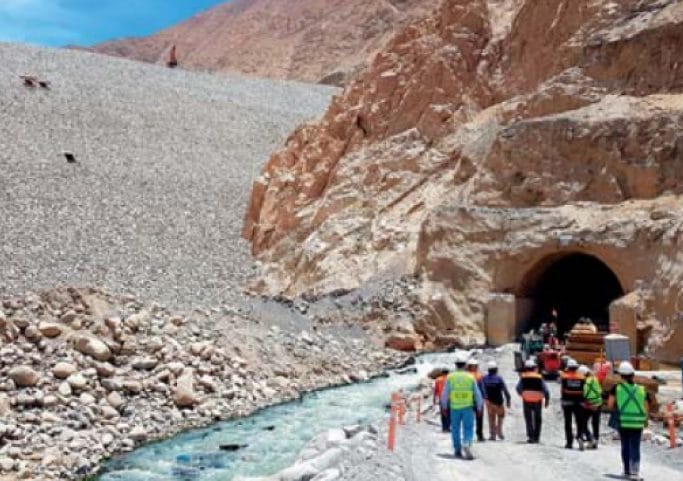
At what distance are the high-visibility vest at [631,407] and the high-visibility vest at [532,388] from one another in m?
2.37

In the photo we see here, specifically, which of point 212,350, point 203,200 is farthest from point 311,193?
point 212,350

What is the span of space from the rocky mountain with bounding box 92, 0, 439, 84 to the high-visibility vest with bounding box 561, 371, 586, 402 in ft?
241

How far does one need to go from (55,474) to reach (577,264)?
2262 centimetres

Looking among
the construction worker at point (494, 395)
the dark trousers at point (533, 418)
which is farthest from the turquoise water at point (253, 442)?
the dark trousers at point (533, 418)

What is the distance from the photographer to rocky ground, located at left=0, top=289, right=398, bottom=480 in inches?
634

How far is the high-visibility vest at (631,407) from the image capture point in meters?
11.1

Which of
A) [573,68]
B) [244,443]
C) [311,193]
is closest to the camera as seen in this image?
[244,443]

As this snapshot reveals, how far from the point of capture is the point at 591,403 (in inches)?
515

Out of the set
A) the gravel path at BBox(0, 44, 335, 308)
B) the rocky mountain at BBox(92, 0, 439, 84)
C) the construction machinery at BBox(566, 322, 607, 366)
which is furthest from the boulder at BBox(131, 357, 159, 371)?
the rocky mountain at BBox(92, 0, 439, 84)

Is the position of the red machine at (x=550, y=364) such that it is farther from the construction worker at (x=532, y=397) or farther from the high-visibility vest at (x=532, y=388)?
the high-visibility vest at (x=532, y=388)

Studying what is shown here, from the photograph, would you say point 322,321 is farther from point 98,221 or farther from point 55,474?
point 55,474

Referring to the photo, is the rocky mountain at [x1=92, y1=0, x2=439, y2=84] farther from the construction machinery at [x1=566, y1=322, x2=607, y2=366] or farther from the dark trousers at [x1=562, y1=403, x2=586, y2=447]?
the dark trousers at [x1=562, y1=403, x2=586, y2=447]

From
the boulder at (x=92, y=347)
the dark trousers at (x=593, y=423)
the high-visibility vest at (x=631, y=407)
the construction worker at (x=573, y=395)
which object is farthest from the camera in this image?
the boulder at (x=92, y=347)

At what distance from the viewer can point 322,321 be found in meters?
29.3
